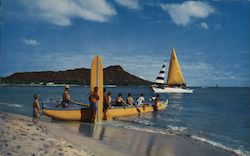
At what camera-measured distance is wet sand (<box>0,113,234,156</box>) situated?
507 cm

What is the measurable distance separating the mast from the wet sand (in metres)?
27.8

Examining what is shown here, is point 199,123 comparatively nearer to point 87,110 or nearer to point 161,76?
point 87,110

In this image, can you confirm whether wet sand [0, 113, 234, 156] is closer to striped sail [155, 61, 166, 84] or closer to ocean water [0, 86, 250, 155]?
ocean water [0, 86, 250, 155]

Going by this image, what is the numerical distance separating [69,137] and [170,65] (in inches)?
1196

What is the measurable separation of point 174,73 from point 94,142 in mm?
31539

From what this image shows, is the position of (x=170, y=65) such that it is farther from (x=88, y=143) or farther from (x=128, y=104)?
(x=88, y=143)

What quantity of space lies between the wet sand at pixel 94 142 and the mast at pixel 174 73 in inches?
1093

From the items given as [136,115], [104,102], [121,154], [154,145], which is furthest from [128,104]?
[121,154]

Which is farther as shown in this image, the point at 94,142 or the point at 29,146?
the point at 94,142

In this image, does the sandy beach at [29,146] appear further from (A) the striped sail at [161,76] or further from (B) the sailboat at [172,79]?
(A) the striped sail at [161,76]

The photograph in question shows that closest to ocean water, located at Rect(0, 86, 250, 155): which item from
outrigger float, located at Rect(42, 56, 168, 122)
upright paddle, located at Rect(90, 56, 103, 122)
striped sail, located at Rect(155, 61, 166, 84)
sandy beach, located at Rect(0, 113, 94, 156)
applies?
outrigger float, located at Rect(42, 56, 168, 122)

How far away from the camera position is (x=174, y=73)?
123ft

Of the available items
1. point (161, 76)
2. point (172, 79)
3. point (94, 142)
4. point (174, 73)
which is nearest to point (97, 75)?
point (94, 142)

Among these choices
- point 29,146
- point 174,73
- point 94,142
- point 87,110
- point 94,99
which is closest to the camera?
point 29,146
